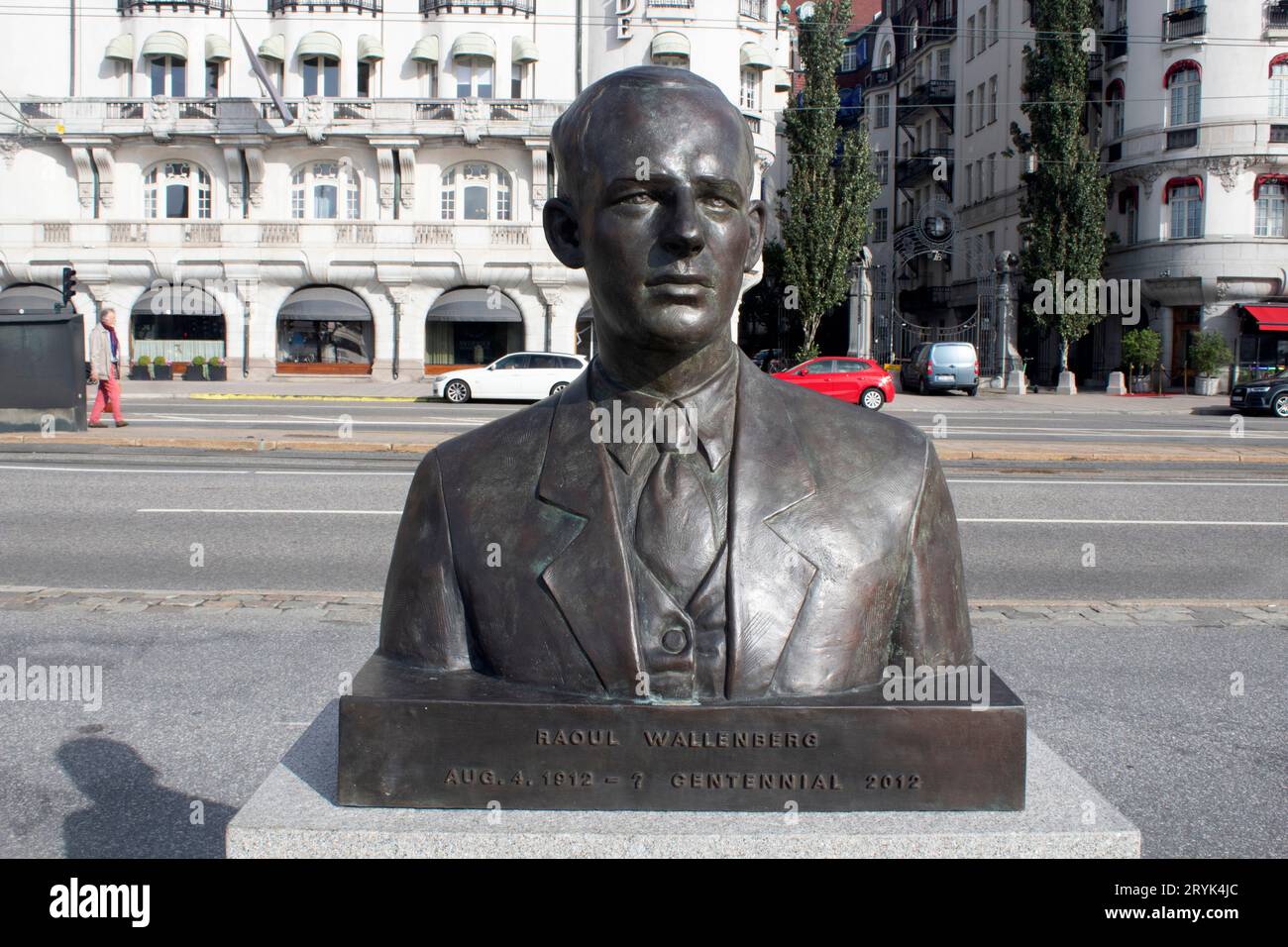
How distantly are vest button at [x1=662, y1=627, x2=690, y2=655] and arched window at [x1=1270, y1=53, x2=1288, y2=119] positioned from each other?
42.4 metres

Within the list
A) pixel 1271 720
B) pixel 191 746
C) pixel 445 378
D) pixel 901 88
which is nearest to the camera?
pixel 191 746

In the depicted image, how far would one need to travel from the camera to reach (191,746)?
4.94 meters

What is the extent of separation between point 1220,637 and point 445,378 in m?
23.7

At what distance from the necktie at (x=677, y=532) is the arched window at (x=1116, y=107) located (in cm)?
4377

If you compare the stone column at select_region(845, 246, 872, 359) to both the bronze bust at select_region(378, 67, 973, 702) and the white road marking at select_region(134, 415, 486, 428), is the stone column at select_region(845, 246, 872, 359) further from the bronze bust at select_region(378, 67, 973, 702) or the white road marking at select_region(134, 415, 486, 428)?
the bronze bust at select_region(378, 67, 973, 702)

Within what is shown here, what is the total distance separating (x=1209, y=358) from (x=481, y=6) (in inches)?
997

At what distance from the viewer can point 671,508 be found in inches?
104

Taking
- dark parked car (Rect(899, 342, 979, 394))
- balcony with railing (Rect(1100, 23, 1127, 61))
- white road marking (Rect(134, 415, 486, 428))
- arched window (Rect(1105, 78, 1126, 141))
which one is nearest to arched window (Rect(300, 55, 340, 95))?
dark parked car (Rect(899, 342, 979, 394))

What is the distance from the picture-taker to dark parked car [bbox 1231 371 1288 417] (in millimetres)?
28984

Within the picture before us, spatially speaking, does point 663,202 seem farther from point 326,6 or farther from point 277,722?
point 326,6

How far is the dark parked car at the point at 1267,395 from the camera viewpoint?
95.1 ft

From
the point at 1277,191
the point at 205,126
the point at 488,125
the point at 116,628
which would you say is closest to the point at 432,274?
the point at 488,125

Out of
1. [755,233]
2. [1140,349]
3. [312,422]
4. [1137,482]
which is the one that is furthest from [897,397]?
[755,233]

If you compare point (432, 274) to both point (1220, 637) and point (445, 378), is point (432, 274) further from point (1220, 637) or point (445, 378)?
point (1220, 637)
